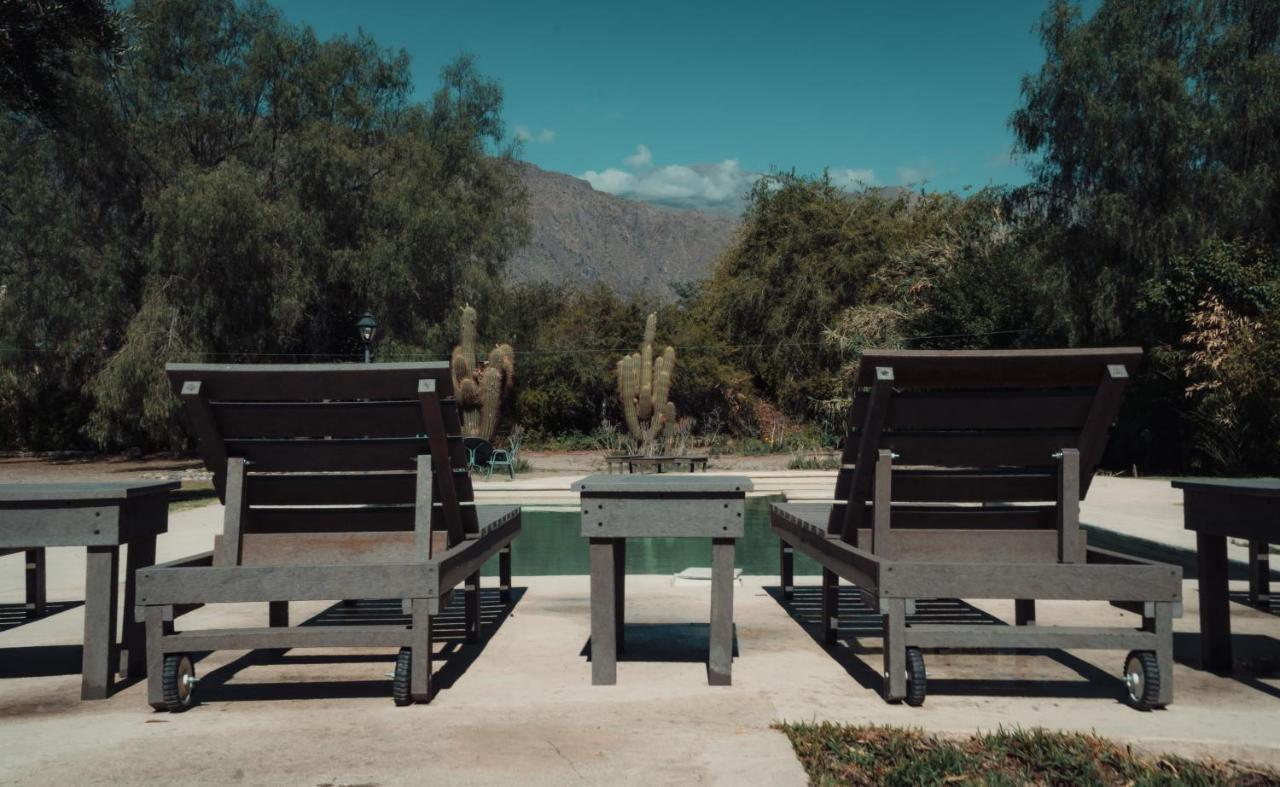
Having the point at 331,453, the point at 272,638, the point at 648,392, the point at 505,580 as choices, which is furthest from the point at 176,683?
the point at 648,392

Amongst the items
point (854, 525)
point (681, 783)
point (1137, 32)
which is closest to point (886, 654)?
point (854, 525)

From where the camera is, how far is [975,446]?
336cm

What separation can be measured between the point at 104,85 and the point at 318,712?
20172 millimetres

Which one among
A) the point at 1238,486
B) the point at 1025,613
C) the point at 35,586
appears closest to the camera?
the point at 1238,486

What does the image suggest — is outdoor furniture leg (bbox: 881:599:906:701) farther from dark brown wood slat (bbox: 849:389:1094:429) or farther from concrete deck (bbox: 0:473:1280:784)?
dark brown wood slat (bbox: 849:389:1094:429)

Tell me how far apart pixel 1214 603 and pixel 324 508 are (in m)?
3.24

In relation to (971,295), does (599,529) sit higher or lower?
lower

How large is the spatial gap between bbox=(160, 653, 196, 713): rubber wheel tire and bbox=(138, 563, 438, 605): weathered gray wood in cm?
19

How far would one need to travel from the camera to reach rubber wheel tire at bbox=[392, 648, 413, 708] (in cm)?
322

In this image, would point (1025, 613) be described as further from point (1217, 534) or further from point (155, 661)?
point (155, 661)

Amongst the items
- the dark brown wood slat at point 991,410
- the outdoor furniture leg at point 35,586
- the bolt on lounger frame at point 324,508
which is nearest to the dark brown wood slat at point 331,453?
the bolt on lounger frame at point 324,508

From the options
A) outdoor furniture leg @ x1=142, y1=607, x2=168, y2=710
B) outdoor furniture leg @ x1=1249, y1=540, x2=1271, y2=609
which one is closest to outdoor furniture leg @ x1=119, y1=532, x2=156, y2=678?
outdoor furniture leg @ x1=142, y1=607, x2=168, y2=710

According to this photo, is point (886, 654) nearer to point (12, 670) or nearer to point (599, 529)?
point (599, 529)

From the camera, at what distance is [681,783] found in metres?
2.51
